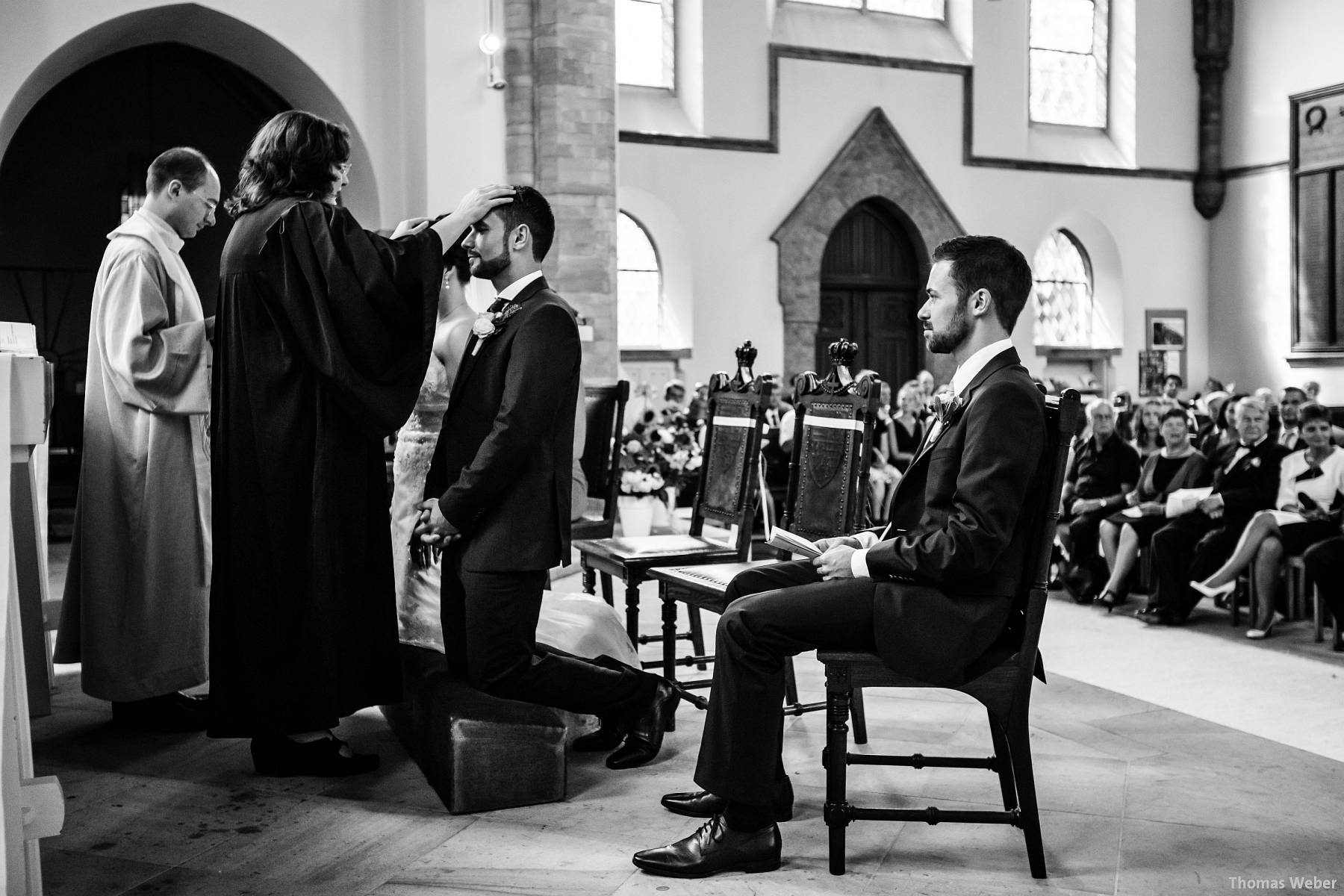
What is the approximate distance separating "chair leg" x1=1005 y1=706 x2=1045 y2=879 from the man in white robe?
2.45m

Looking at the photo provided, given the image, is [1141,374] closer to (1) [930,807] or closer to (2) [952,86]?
(2) [952,86]

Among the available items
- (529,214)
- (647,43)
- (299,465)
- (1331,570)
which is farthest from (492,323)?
(647,43)

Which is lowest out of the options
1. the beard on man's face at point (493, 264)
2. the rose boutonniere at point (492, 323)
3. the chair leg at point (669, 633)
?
the chair leg at point (669, 633)

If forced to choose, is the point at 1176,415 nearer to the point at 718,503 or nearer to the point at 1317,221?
the point at 718,503

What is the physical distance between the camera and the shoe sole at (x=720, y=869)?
8.84 feet

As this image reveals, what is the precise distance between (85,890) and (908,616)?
180cm

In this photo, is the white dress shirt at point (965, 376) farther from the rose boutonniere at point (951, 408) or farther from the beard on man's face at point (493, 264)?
the beard on man's face at point (493, 264)

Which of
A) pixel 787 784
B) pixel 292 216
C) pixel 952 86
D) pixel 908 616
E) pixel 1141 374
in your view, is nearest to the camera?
pixel 908 616

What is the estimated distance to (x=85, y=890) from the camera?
105 inches

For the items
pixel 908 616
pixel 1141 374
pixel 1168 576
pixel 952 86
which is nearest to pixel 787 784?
pixel 908 616

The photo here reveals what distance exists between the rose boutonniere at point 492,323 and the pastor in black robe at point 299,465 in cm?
13

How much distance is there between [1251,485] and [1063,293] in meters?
10.0

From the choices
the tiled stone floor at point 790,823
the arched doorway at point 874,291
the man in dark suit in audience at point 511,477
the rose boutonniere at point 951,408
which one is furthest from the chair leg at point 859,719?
the arched doorway at point 874,291

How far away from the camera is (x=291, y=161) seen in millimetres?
3309
